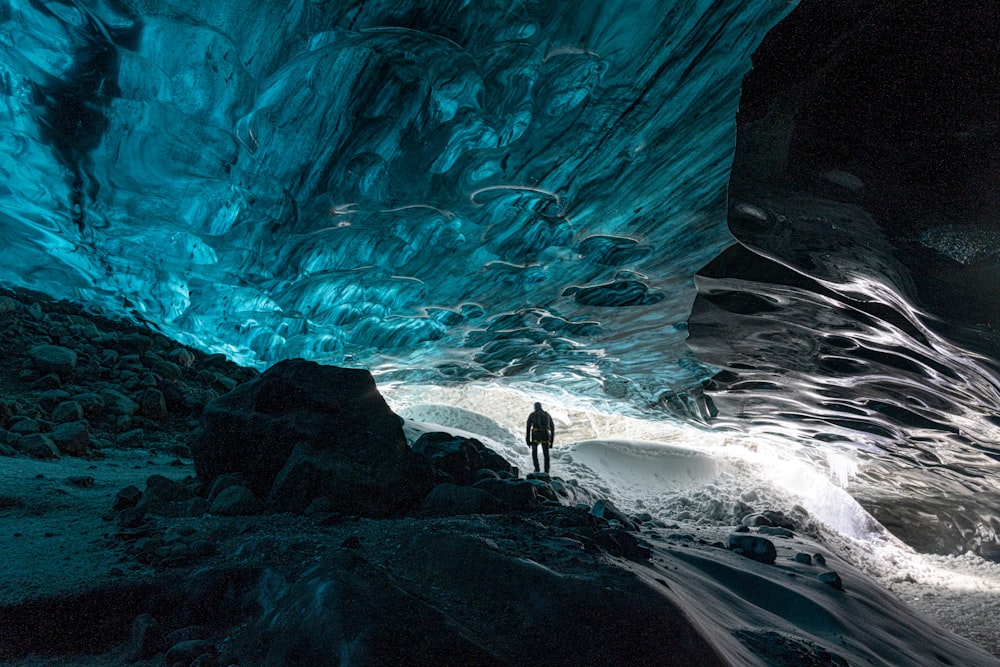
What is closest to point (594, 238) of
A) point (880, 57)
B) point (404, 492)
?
point (880, 57)

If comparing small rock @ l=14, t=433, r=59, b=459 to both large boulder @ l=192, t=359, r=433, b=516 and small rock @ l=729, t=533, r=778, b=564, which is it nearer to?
large boulder @ l=192, t=359, r=433, b=516

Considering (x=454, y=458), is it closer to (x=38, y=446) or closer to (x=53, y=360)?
(x=38, y=446)

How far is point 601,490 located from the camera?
10211 mm

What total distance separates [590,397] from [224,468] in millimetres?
8509

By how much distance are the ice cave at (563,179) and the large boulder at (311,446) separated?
6.36 ft

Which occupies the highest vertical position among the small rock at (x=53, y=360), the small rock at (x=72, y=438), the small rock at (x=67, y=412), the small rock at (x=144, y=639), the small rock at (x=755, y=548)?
the small rock at (x=53, y=360)

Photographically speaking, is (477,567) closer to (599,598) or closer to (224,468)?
(599,598)

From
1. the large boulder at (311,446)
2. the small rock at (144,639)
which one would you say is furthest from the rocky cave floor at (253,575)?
the large boulder at (311,446)

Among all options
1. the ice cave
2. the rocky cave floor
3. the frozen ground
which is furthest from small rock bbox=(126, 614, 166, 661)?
the frozen ground

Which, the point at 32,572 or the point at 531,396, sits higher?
the point at 531,396

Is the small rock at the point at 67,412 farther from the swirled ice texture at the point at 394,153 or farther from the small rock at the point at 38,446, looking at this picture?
the swirled ice texture at the point at 394,153

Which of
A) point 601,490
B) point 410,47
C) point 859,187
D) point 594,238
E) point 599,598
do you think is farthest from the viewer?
point 601,490

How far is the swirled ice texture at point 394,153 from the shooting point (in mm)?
3070

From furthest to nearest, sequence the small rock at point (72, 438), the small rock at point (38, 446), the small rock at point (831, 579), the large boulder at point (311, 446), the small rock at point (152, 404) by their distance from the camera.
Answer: the small rock at point (152, 404) → the small rock at point (72, 438) → the small rock at point (831, 579) → the small rock at point (38, 446) → the large boulder at point (311, 446)
